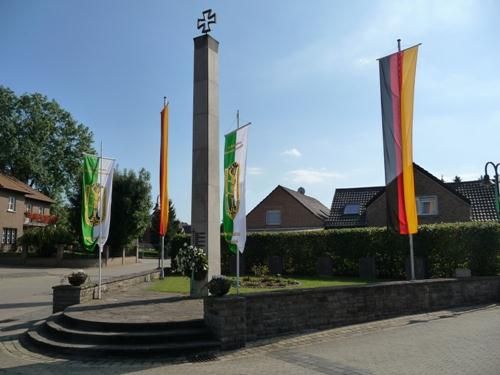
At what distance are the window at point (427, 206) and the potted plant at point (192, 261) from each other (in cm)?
2280

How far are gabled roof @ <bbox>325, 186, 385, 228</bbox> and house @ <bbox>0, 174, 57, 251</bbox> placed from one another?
1163 inches

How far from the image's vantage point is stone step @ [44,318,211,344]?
→ 28.0 feet

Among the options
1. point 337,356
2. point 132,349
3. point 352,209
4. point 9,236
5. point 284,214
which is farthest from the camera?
point 284,214

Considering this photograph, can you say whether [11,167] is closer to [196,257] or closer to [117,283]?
[117,283]

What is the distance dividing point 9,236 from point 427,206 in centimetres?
3782

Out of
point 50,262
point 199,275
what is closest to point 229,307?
point 199,275

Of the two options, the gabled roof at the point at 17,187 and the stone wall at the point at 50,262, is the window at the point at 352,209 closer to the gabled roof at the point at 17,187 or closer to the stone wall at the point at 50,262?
the stone wall at the point at 50,262

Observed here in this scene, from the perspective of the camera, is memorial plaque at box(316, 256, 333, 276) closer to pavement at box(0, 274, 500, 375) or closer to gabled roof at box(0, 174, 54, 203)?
pavement at box(0, 274, 500, 375)

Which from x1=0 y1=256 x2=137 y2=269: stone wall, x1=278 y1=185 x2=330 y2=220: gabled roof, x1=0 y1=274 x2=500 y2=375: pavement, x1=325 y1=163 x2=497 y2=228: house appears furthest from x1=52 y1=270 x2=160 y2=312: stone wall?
x1=278 y1=185 x2=330 y2=220: gabled roof

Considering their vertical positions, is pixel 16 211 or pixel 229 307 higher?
pixel 16 211

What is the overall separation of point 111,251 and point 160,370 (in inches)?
1389

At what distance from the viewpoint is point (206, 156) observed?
1430 centimetres

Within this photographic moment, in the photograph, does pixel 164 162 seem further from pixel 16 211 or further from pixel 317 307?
pixel 16 211


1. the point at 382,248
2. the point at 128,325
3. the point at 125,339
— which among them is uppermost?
the point at 382,248
